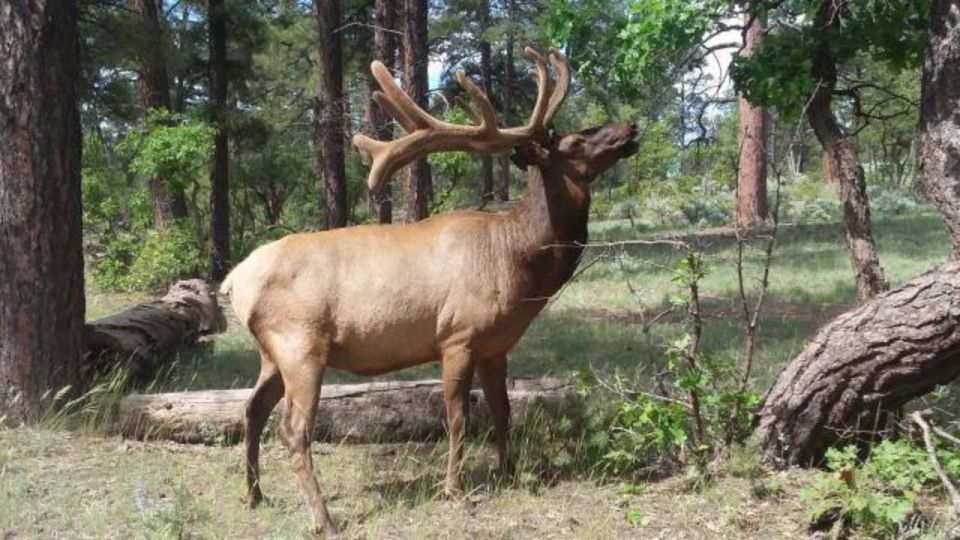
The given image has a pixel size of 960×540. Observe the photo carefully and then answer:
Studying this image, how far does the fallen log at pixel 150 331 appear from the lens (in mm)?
7977

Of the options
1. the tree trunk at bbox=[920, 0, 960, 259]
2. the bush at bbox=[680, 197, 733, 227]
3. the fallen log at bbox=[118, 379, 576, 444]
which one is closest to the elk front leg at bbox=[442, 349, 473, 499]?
the fallen log at bbox=[118, 379, 576, 444]

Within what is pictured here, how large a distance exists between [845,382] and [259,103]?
29143 mm

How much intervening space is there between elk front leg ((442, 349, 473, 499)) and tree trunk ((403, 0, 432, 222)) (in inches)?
301

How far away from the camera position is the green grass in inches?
352

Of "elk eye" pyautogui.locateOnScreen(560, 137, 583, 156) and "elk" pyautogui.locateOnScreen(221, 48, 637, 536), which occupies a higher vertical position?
"elk eye" pyautogui.locateOnScreen(560, 137, 583, 156)

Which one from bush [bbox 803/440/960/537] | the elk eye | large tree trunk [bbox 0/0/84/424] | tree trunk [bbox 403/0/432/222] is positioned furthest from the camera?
tree trunk [bbox 403/0/432/222]

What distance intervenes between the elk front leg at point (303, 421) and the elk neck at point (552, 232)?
4.79 ft

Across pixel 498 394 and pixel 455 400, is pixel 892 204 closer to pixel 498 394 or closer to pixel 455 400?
pixel 498 394

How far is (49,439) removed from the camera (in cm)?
636

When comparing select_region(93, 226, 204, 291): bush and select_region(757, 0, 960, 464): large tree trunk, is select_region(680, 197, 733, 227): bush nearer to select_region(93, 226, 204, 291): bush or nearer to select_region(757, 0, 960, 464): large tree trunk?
select_region(93, 226, 204, 291): bush

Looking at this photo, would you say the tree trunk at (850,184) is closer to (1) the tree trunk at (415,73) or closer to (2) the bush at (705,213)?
(1) the tree trunk at (415,73)

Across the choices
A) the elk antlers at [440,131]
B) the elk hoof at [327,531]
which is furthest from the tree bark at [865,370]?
the elk hoof at [327,531]

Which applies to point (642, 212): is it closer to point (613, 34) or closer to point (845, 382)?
point (613, 34)

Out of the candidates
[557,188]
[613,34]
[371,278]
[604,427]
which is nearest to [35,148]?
[371,278]
